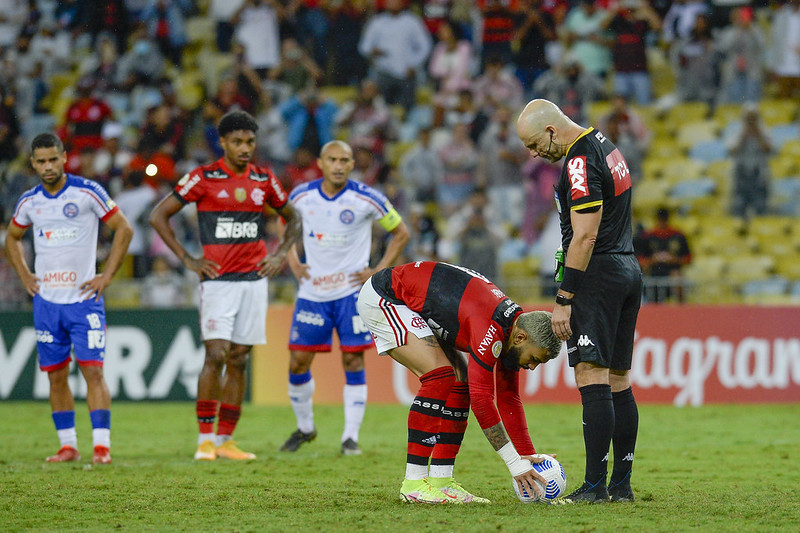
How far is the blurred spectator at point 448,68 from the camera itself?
19641 mm

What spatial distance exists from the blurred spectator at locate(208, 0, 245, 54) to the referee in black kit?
15.8 meters

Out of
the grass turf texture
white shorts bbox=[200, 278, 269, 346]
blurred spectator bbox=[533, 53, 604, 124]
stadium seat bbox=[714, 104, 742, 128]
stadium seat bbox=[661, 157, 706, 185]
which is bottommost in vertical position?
the grass turf texture

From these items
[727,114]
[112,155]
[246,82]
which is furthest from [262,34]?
[727,114]

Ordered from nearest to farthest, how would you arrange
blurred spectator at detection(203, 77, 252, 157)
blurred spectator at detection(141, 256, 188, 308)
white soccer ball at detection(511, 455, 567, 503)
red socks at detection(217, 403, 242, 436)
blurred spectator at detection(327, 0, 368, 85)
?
white soccer ball at detection(511, 455, 567, 503)
red socks at detection(217, 403, 242, 436)
blurred spectator at detection(141, 256, 188, 308)
blurred spectator at detection(203, 77, 252, 157)
blurred spectator at detection(327, 0, 368, 85)

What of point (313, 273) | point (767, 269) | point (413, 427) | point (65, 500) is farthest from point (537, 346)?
point (767, 269)

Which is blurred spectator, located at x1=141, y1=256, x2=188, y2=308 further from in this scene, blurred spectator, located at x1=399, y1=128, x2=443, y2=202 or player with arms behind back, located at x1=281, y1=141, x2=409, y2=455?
player with arms behind back, located at x1=281, y1=141, x2=409, y2=455

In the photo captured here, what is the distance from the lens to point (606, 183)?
6.80 metres

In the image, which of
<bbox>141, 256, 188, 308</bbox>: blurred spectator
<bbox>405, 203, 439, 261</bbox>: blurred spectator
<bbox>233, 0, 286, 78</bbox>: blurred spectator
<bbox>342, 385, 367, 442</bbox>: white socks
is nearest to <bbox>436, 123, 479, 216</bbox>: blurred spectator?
<bbox>405, 203, 439, 261</bbox>: blurred spectator

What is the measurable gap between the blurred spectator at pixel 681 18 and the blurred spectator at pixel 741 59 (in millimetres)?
600

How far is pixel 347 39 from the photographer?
20.7m

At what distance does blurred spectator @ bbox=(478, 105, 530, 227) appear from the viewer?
17891 millimetres

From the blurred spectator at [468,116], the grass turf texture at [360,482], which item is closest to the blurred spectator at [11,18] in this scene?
the blurred spectator at [468,116]

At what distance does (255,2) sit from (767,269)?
10.7 m

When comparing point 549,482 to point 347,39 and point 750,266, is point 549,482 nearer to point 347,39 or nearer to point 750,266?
point 750,266
